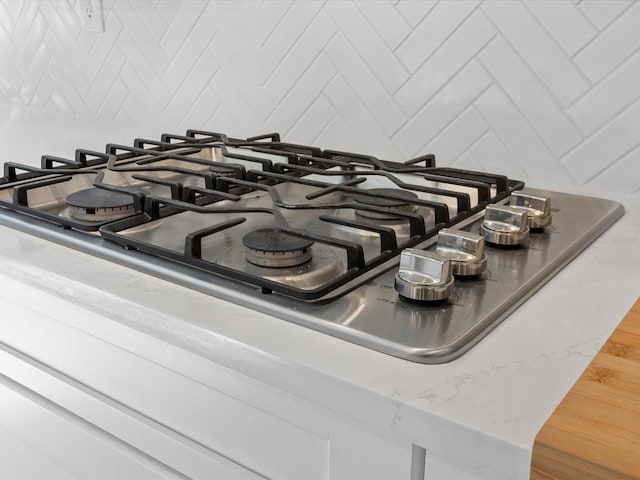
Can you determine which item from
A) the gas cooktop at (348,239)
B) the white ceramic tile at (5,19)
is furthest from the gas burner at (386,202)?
the white ceramic tile at (5,19)

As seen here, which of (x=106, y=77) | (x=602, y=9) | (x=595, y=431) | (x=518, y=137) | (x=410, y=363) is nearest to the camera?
(x=595, y=431)

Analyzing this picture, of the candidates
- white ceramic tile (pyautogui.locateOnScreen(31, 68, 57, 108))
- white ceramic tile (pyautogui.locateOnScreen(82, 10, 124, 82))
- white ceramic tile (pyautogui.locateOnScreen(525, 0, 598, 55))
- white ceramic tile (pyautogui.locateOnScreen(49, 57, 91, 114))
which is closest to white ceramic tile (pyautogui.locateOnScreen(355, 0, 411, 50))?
white ceramic tile (pyautogui.locateOnScreen(525, 0, 598, 55))

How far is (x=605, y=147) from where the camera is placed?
3.51ft

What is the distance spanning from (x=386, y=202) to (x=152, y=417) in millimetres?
427

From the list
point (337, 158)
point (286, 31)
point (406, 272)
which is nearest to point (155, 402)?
point (406, 272)

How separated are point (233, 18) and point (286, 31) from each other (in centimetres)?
15

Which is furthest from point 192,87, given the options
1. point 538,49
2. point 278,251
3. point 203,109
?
point 278,251

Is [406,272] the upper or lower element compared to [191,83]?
lower

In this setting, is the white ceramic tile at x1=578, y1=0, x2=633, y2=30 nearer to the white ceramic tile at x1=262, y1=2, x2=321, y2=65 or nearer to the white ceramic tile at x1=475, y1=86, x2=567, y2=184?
the white ceramic tile at x1=475, y1=86, x2=567, y2=184

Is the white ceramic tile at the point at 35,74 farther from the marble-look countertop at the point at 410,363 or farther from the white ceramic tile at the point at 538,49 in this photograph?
the white ceramic tile at the point at 538,49

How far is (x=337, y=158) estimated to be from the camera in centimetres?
123

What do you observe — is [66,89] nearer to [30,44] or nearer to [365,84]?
[30,44]

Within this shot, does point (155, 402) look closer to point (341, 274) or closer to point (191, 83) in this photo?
point (341, 274)

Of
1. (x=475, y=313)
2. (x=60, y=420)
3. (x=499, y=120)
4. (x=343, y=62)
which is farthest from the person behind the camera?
(x=343, y=62)
